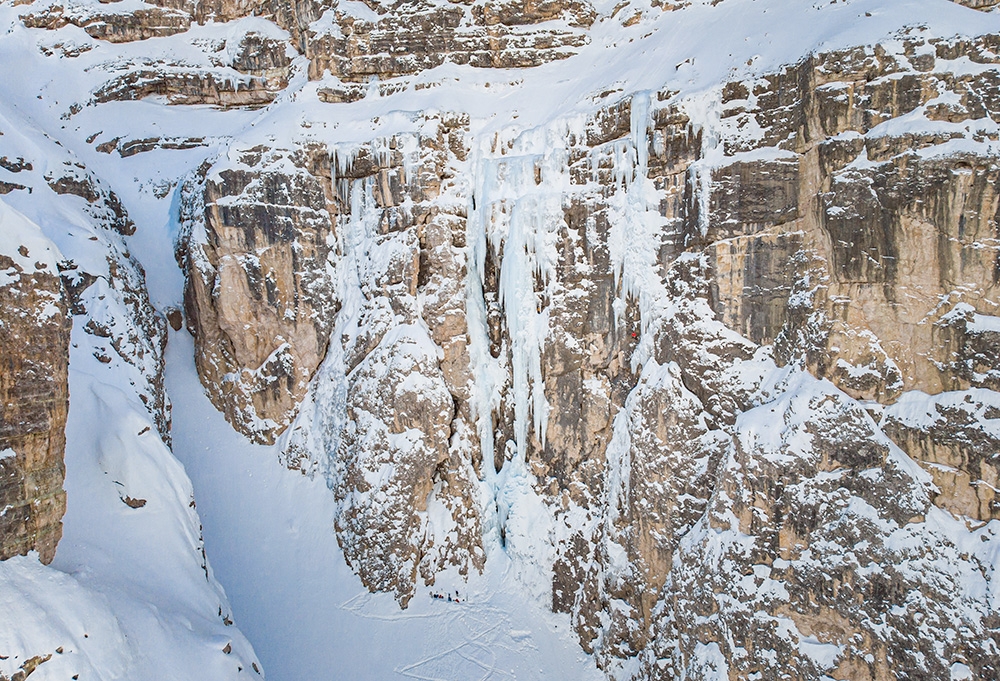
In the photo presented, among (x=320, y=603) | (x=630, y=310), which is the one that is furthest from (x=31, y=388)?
(x=630, y=310)

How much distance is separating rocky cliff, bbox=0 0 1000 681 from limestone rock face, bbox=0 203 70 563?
299 millimetres

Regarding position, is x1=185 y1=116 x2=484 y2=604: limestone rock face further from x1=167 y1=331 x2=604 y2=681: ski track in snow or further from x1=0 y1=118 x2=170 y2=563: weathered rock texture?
x1=0 y1=118 x2=170 y2=563: weathered rock texture

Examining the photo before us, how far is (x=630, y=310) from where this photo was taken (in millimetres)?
14258

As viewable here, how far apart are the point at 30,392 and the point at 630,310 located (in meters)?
11.9

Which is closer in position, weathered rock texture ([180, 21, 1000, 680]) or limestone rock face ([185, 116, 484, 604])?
weathered rock texture ([180, 21, 1000, 680])

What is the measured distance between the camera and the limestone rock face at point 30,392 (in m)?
7.89

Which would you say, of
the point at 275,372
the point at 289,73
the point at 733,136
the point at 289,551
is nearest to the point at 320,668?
the point at 289,551

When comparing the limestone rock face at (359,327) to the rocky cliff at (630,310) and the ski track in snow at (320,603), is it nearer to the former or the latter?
the rocky cliff at (630,310)

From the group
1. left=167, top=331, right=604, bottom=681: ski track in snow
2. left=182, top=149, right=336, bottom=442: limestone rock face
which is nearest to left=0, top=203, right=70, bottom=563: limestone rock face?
left=167, top=331, right=604, bottom=681: ski track in snow

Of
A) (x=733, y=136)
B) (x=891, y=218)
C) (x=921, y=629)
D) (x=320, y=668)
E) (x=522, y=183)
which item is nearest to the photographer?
(x=921, y=629)

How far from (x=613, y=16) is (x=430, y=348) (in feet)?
39.7

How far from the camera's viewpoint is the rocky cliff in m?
10.6

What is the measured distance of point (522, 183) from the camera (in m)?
15.6

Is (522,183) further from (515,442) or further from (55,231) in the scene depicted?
(55,231)
